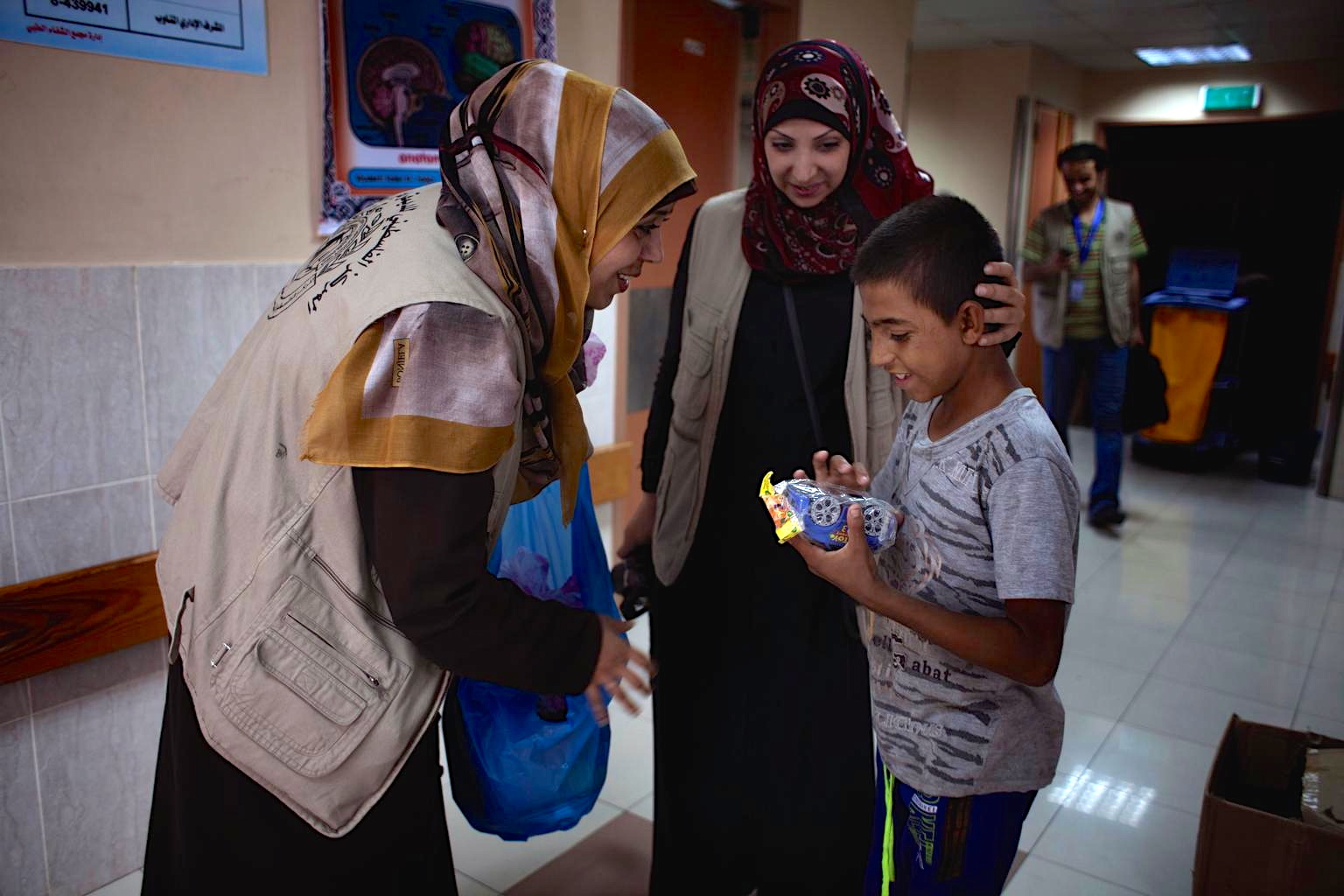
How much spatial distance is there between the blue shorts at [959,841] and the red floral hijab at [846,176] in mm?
894

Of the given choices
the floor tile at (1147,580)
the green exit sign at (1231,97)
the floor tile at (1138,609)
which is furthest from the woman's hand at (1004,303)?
the green exit sign at (1231,97)

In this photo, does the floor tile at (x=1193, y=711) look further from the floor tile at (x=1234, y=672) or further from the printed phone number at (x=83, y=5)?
the printed phone number at (x=83, y=5)

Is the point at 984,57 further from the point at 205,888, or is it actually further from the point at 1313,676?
the point at 205,888

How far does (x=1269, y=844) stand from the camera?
1764mm

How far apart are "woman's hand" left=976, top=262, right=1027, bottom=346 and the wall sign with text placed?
67.6 inches

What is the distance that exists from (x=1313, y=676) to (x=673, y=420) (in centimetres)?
291

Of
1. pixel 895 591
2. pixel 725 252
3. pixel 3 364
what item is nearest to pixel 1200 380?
pixel 725 252

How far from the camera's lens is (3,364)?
1915mm

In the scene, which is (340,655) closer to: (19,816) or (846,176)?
(846,176)

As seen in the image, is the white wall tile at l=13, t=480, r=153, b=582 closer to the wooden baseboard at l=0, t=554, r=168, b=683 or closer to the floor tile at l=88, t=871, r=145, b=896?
the wooden baseboard at l=0, t=554, r=168, b=683

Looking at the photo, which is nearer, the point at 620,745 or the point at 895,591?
the point at 895,591

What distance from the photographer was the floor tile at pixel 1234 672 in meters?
3.41

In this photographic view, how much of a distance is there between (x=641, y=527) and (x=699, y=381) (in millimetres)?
339

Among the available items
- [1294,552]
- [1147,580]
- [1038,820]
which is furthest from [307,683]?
[1294,552]
